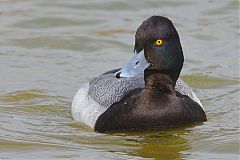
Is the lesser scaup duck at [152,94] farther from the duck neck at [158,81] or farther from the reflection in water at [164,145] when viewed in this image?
the reflection in water at [164,145]

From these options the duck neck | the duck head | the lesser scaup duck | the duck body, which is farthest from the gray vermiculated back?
the duck head

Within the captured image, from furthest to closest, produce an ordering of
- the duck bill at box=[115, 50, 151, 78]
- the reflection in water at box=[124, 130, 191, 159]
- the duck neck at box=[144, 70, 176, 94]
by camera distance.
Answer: the duck neck at box=[144, 70, 176, 94]
the duck bill at box=[115, 50, 151, 78]
the reflection in water at box=[124, 130, 191, 159]

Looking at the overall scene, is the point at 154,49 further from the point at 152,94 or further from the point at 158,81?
the point at 152,94

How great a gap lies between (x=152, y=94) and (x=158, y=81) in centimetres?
17

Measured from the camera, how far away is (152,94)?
972 centimetres

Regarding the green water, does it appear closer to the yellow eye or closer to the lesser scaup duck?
the lesser scaup duck

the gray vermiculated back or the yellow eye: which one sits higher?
the yellow eye

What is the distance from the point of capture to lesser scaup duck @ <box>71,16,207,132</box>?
946cm

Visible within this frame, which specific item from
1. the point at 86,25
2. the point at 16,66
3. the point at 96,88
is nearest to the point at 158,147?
the point at 96,88

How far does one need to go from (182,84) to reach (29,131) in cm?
216

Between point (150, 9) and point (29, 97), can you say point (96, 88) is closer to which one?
point (29, 97)

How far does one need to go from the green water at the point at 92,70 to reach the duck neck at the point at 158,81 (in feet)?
1.72

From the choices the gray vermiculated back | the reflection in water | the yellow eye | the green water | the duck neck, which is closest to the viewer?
the reflection in water

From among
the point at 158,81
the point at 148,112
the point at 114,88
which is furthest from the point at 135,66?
the point at 114,88
